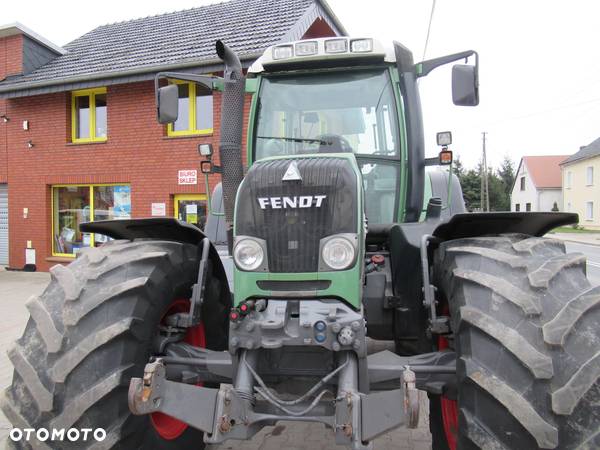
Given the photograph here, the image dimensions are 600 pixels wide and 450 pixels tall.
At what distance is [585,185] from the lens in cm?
4159

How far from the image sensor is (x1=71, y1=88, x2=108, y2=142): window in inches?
451

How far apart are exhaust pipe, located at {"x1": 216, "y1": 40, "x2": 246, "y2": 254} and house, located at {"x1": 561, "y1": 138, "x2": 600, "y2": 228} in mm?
41680

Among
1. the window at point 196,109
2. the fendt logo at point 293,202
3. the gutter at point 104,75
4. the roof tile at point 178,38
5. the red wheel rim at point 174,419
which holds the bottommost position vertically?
the red wheel rim at point 174,419

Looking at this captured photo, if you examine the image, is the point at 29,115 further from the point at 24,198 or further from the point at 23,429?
the point at 23,429

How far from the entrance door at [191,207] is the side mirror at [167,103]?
22.5ft

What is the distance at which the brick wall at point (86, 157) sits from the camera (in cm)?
1052

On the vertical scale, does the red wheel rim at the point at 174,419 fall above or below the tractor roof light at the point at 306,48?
below

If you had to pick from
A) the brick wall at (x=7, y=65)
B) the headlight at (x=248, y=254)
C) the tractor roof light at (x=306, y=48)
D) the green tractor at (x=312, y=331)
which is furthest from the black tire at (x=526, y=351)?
the brick wall at (x=7, y=65)

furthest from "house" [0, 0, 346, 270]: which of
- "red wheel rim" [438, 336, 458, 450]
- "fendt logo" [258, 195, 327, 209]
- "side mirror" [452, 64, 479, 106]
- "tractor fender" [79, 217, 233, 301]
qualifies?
"red wheel rim" [438, 336, 458, 450]

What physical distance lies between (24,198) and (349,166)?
12132 mm

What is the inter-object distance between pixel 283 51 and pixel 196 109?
7447 millimetres

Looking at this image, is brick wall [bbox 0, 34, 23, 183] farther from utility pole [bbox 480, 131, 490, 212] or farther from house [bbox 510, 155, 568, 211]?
house [bbox 510, 155, 568, 211]

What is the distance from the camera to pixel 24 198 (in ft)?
39.9
